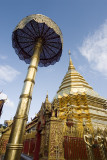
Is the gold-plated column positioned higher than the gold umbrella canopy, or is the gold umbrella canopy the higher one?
the gold umbrella canopy

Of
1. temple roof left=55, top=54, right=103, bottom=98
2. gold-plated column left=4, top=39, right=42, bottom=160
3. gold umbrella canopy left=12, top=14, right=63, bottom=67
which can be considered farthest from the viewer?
temple roof left=55, top=54, right=103, bottom=98

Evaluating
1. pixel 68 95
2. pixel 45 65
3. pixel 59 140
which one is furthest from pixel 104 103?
pixel 59 140

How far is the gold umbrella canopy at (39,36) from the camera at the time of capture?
18.9ft

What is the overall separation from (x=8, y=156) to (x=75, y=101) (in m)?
8.40

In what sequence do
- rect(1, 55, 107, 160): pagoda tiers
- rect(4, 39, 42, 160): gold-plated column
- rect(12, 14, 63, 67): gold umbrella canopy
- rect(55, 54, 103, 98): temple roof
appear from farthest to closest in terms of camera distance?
rect(55, 54, 103, 98): temple roof < rect(12, 14, 63, 67): gold umbrella canopy < rect(1, 55, 107, 160): pagoda tiers < rect(4, 39, 42, 160): gold-plated column

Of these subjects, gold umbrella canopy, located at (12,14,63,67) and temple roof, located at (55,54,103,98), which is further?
temple roof, located at (55,54,103,98)

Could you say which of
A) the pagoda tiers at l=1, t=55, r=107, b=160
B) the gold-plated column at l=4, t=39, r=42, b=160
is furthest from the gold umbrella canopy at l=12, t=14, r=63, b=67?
the pagoda tiers at l=1, t=55, r=107, b=160

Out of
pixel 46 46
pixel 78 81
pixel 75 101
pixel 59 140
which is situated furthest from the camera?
pixel 78 81

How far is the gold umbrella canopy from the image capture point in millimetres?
5773

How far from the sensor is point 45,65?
30.0 ft

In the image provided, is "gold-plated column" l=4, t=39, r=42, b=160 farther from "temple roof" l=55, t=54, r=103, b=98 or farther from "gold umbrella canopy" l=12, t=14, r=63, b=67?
"temple roof" l=55, t=54, r=103, b=98

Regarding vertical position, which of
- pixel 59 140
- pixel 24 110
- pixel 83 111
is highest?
pixel 83 111

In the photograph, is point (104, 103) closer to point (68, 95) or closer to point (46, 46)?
point (68, 95)

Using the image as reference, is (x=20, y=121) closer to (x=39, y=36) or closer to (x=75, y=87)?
(x=39, y=36)
